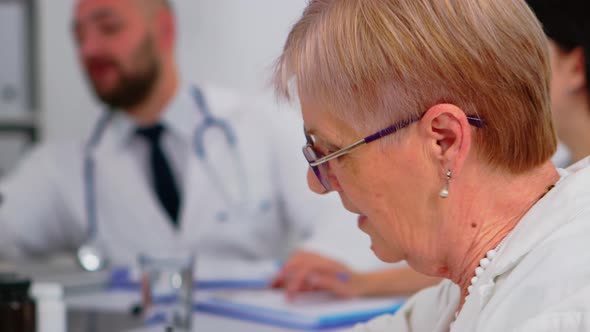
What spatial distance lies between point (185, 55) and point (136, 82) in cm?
65

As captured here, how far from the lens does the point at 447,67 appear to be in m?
0.72

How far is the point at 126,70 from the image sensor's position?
99.3 inches

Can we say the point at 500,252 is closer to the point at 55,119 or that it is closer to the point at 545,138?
the point at 545,138

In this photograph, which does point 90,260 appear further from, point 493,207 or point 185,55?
point 185,55

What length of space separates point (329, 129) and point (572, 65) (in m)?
0.86

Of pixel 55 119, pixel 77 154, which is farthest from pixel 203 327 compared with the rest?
pixel 55 119

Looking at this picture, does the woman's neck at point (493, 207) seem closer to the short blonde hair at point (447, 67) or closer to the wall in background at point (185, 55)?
the short blonde hair at point (447, 67)

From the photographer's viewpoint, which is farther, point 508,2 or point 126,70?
point 126,70

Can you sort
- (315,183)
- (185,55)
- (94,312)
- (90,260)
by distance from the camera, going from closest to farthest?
(315,183) < (94,312) < (90,260) < (185,55)

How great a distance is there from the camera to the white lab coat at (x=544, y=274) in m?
0.61

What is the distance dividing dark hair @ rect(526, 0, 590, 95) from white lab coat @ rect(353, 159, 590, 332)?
71 centimetres

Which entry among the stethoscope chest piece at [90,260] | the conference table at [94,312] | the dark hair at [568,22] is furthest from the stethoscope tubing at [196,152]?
the dark hair at [568,22]

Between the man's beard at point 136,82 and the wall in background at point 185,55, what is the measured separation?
0.57m

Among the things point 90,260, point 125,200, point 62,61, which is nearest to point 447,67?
point 90,260
